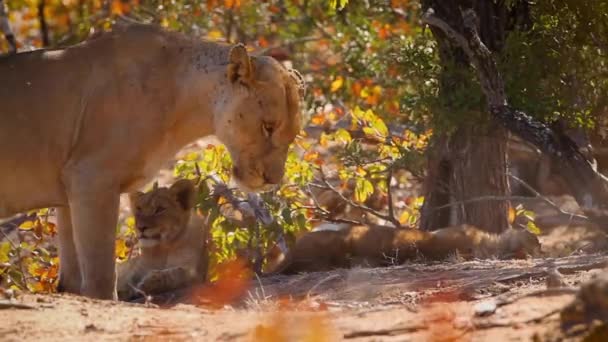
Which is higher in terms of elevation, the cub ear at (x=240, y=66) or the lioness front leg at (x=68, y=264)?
the cub ear at (x=240, y=66)

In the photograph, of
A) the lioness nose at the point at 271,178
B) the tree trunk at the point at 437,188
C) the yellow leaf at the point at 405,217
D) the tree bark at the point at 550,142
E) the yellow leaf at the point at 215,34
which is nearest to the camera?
the lioness nose at the point at 271,178

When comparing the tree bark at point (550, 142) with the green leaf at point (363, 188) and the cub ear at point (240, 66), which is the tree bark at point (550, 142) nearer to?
the cub ear at point (240, 66)

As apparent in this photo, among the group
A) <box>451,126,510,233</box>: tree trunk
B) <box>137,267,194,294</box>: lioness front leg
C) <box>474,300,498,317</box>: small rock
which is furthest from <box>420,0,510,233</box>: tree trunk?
<box>474,300,498,317</box>: small rock

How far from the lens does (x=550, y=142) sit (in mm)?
7719

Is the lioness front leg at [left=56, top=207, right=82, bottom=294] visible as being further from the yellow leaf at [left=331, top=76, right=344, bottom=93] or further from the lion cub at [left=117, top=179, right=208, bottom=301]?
the yellow leaf at [left=331, top=76, right=344, bottom=93]

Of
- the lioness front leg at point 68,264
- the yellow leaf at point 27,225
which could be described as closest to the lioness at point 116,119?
the lioness front leg at point 68,264

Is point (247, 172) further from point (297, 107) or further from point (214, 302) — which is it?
point (214, 302)

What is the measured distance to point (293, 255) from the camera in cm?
952

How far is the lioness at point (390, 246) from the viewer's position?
9328mm

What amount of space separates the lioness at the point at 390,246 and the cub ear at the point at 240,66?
246 centimetres

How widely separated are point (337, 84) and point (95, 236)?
24.0ft

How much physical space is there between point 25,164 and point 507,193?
427 centimetres

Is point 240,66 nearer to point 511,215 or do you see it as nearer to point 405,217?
point 511,215

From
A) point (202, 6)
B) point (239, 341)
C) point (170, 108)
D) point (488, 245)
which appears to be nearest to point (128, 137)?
point (170, 108)
